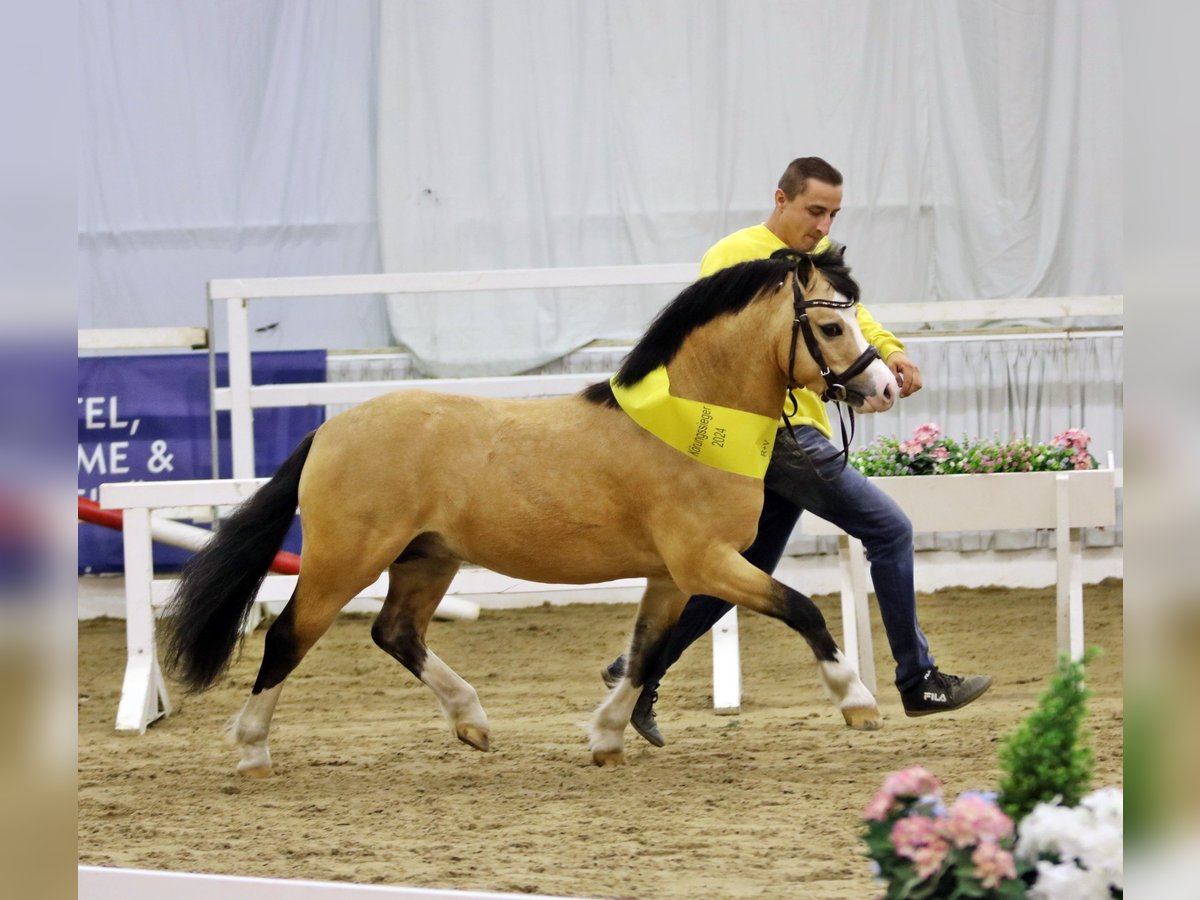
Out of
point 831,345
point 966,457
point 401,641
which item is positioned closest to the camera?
point 831,345

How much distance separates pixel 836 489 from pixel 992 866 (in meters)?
2.29

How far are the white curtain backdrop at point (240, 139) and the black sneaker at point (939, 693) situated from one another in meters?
5.09

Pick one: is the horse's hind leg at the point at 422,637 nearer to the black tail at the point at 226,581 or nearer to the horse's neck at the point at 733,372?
the black tail at the point at 226,581

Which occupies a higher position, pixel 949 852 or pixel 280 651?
pixel 949 852

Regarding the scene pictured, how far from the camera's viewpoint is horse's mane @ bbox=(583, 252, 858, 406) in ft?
13.3

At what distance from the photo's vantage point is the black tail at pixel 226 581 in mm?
4375

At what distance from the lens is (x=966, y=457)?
5.60 meters

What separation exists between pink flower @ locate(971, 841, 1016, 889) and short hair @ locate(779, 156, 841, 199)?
276cm

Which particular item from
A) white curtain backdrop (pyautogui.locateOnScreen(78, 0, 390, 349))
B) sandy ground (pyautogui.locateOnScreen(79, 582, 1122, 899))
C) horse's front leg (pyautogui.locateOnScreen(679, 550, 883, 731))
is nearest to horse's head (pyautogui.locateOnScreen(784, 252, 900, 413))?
horse's front leg (pyautogui.locateOnScreen(679, 550, 883, 731))

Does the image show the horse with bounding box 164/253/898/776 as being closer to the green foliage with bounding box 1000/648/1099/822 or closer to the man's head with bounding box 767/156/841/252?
the man's head with bounding box 767/156/841/252

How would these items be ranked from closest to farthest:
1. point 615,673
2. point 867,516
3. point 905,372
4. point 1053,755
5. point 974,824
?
point 974,824
point 1053,755
point 905,372
point 867,516
point 615,673

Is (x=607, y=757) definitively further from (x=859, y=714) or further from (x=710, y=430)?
(x=710, y=430)

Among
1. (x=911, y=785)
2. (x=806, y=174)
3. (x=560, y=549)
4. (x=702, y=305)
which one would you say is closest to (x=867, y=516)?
(x=702, y=305)

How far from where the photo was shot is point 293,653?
14.2ft
